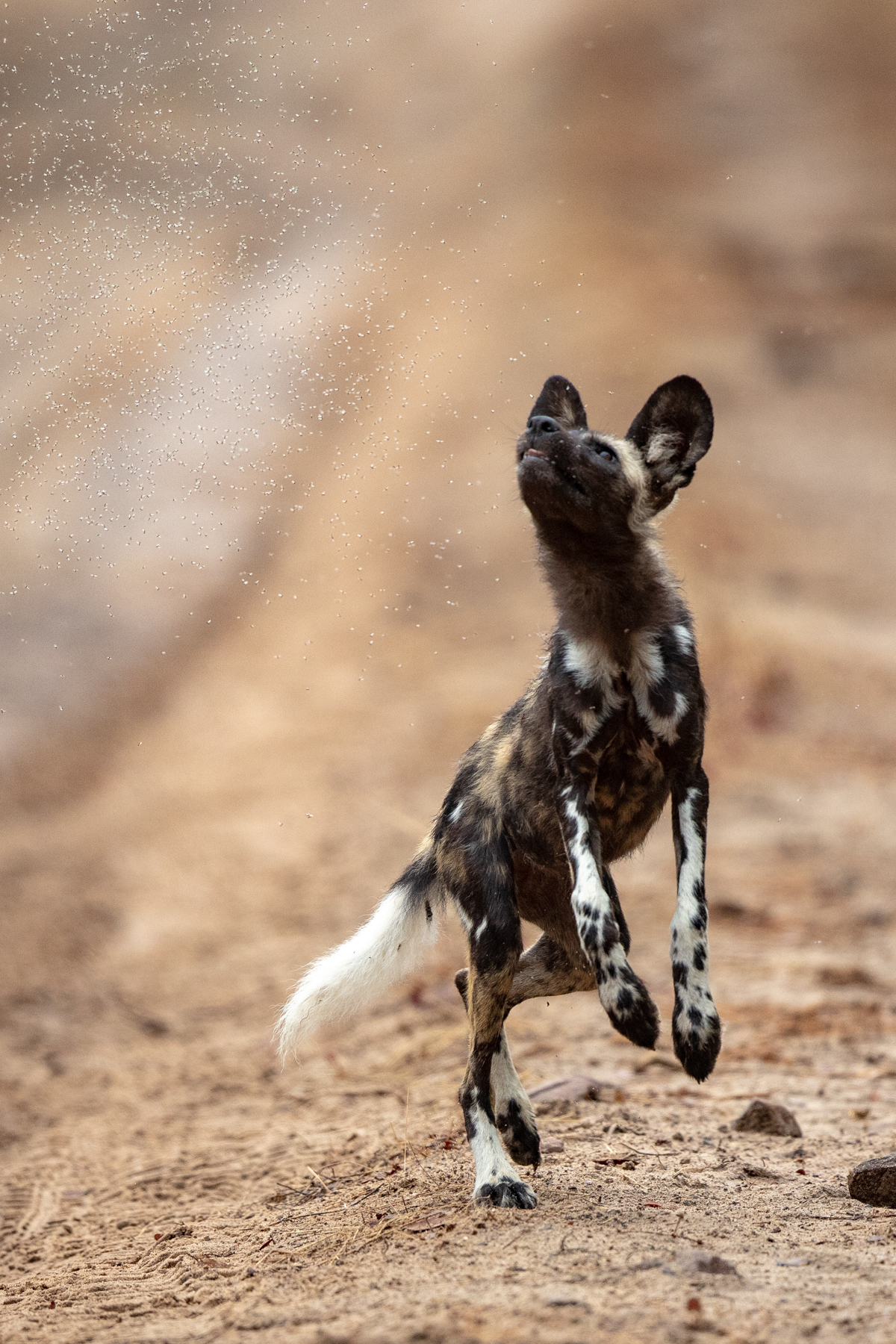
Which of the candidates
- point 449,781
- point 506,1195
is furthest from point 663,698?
point 449,781

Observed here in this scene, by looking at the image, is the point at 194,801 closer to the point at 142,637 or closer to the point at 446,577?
the point at 142,637

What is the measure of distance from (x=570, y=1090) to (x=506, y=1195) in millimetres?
1437

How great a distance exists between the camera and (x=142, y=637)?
55.9ft

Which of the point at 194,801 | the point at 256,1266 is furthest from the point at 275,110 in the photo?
the point at 256,1266

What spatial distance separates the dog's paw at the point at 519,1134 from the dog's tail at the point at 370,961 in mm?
559

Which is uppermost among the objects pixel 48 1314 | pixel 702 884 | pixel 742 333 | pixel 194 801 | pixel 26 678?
pixel 742 333

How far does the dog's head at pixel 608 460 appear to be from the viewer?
3830 millimetres

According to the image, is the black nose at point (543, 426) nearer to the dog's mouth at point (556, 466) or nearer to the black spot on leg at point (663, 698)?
the dog's mouth at point (556, 466)

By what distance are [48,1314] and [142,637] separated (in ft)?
46.3

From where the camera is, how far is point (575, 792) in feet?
12.2

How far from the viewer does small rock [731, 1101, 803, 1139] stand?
15.1ft

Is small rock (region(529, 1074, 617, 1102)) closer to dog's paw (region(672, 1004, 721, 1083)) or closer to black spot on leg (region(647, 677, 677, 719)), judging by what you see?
dog's paw (region(672, 1004, 721, 1083))

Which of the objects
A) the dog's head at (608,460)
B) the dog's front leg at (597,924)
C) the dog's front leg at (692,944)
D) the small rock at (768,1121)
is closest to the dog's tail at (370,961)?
the dog's front leg at (597,924)

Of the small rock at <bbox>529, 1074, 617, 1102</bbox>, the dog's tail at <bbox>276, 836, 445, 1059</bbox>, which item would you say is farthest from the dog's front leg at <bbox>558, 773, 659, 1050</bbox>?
the small rock at <bbox>529, 1074, 617, 1102</bbox>
